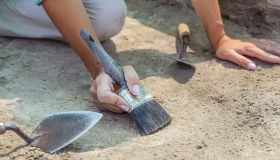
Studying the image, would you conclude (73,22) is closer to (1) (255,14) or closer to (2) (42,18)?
(2) (42,18)

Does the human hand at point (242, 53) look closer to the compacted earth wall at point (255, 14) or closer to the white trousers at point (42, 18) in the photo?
the compacted earth wall at point (255, 14)

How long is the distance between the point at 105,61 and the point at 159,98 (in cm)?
36

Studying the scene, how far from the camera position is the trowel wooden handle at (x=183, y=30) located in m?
2.58

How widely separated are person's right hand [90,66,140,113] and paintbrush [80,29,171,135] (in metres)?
0.02

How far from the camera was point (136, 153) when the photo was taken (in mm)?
1801

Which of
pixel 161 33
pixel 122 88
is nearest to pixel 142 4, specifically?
pixel 161 33

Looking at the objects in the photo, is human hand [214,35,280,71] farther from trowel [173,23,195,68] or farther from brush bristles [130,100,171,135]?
brush bristles [130,100,171,135]

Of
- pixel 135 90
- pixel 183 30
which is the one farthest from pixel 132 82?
pixel 183 30

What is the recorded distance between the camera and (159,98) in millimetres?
2166

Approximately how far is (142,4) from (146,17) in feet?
0.56

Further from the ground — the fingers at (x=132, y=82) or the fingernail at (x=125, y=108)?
the fingers at (x=132, y=82)

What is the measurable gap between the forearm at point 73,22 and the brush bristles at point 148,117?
0.27 metres

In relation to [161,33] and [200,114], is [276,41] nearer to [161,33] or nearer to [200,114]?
[161,33]

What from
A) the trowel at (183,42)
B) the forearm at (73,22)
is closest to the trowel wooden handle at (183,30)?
the trowel at (183,42)
